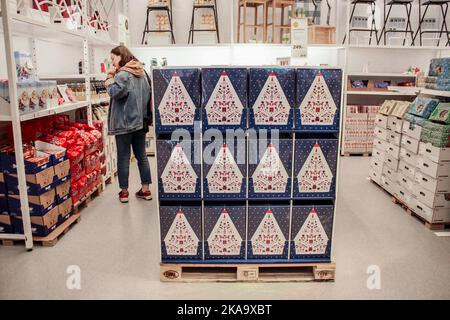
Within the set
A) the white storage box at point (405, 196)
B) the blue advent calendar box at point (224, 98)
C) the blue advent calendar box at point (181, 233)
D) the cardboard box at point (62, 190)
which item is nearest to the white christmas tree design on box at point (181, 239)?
the blue advent calendar box at point (181, 233)

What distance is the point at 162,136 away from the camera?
9.38 ft

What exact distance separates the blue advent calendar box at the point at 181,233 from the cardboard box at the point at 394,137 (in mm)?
2922

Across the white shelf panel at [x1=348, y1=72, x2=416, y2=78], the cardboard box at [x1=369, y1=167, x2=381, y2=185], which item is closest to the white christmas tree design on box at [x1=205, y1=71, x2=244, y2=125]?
the cardboard box at [x1=369, y1=167, x2=381, y2=185]

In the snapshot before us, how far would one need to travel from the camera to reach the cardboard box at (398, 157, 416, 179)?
436 cm

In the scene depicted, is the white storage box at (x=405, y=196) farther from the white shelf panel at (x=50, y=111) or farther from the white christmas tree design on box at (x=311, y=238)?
the white shelf panel at (x=50, y=111)

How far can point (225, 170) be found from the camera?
281 cm

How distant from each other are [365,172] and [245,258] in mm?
3858

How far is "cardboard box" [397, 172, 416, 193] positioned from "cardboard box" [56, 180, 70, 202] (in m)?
3.54

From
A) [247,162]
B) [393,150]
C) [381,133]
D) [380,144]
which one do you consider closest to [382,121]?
[381,133]

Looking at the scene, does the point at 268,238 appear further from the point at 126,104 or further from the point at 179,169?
the point at 126,104

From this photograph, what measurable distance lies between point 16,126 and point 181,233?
158cm

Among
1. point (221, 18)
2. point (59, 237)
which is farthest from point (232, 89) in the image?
point (221, 18)

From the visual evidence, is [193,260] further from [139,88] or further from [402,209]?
[402,209]
